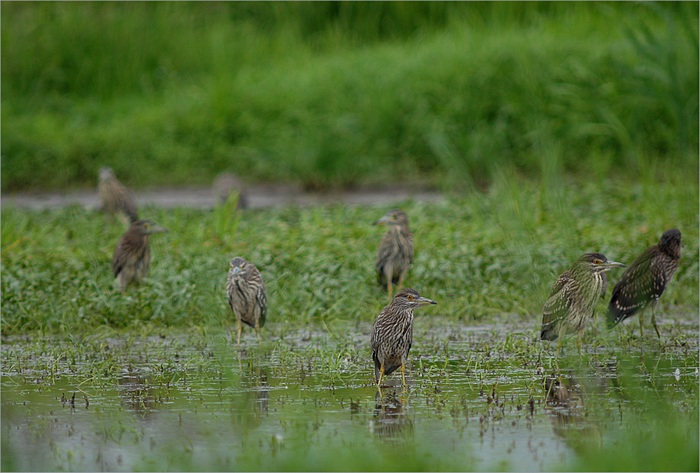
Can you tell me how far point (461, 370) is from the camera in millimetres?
7820

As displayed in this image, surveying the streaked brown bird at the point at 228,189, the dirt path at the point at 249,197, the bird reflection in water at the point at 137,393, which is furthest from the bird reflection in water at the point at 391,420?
the dirt path at the point at 249,197

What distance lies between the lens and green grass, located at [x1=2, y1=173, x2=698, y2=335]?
31.5 feet

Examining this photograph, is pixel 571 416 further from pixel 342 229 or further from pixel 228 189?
pixel 228 189

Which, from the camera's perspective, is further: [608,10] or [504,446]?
[608,10]

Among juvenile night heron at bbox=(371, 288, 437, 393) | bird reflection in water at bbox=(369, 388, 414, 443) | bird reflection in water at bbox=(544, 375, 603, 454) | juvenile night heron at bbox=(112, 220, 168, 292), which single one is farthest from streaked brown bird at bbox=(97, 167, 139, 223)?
bird reflection in water at bbox=(544, 375, 603, 454)

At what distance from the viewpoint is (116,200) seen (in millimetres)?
14023

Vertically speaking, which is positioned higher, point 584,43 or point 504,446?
point 584,43

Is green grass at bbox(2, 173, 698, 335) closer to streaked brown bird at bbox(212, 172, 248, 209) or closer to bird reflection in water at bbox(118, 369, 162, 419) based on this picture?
bird reflection in water at bbox(118, 369, 162, 419)

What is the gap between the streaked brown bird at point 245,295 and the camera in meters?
8.88

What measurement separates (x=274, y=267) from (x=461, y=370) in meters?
3.23

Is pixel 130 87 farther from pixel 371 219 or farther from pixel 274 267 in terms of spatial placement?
pixel 274 267

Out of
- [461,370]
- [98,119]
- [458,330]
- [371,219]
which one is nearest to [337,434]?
[461,370]

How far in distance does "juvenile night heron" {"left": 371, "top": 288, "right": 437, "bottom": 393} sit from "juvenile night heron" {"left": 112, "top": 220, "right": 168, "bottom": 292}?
11.5 ft

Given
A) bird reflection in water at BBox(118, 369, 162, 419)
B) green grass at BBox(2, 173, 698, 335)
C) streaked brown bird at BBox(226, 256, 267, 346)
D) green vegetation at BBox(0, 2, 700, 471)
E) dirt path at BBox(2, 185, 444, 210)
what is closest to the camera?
green vegetation at BBox(0, 2, 700, 471)
